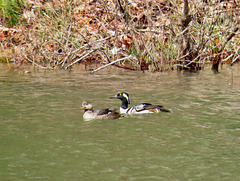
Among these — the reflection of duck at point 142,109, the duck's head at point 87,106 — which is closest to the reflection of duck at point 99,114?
the duck's head at point 87,106

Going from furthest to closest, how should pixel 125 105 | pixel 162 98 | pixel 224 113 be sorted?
1. pixel 162 98
2. pixel 125 105
3. pixel 224 113

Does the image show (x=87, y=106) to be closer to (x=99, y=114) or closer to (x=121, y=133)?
(x=99, y=114)

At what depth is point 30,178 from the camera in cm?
681

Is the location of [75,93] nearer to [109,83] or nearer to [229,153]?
[109,83]

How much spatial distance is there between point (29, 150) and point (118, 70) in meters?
11.3

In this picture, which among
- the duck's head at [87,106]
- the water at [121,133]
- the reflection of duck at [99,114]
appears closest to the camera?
the water at [121,133]

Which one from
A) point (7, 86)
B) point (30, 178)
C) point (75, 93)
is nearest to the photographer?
point (30, 178)

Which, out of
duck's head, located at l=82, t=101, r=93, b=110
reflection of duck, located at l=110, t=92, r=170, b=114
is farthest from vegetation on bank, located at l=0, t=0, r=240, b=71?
duck's head, located at l=82, t=101, r=93, b=110

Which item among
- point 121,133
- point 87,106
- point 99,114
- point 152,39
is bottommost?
point 121,133

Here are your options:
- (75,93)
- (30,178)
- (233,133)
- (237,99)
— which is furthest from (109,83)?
(30,178)

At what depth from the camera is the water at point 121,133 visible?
23.5ft

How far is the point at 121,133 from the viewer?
9.44m

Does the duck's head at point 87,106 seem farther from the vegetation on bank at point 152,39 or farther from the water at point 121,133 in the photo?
the vegetation on bank at point 152,39

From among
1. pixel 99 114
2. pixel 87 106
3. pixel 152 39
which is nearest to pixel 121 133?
pixel 99 114
